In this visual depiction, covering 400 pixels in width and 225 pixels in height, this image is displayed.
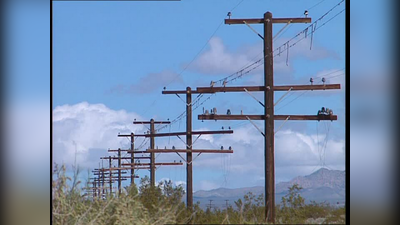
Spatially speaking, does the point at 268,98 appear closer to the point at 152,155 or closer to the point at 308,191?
the point at 308,191

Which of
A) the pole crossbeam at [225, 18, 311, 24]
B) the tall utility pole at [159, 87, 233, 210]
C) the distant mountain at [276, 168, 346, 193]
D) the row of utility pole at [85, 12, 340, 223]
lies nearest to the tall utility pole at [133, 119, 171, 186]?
the row of utility pole at [85, 12, 340, 223]

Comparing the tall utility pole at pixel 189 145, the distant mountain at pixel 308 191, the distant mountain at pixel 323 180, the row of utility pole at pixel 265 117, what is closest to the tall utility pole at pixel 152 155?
the row of utility pole at pixel 265 117

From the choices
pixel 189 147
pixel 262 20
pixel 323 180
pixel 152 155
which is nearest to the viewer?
pixel 323 180

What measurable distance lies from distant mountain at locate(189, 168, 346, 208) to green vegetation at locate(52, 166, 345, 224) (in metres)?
0.04

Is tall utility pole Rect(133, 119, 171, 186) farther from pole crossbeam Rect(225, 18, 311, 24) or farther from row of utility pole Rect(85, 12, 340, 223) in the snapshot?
pole crossbeam Rect(225, 18, 311, 24)

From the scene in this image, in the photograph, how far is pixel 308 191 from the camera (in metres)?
4.14

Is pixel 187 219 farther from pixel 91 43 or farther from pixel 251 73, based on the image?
pixel 91 43

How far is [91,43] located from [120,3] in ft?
1.16

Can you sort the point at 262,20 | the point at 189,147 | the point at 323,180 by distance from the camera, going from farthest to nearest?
the point at 189,147, the point at 262,20, the point at 323,180

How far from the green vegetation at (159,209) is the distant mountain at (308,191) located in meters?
0.04

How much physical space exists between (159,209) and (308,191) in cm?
105

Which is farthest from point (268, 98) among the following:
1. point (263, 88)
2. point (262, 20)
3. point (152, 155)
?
point (152, 155)

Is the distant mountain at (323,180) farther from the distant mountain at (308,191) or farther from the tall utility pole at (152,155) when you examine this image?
the tall utility pole at (152,155)

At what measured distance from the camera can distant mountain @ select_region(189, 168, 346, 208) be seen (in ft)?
13.3
